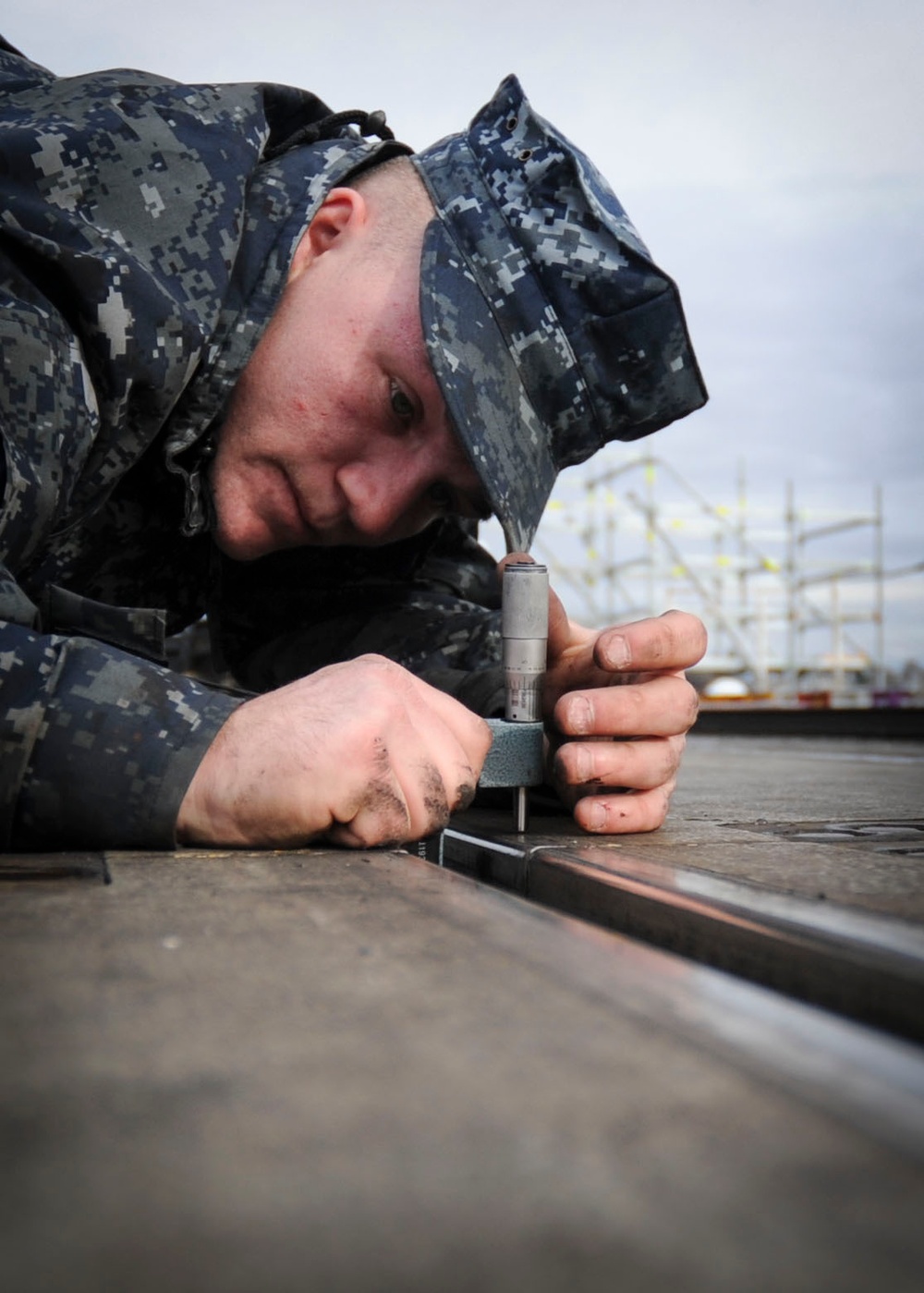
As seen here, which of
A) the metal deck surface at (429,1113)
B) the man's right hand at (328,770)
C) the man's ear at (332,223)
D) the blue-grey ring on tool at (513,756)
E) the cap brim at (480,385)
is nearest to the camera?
the metal deck surface at (429,1113)

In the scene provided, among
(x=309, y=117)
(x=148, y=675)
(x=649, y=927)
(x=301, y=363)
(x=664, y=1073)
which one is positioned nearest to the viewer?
(x=664, y=1073)

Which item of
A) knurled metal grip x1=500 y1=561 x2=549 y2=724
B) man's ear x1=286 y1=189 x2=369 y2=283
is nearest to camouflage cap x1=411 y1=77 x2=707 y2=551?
man's ear x1=286 y1=189 x2=369 y2=283

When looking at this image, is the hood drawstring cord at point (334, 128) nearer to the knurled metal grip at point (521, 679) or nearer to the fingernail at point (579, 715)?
the knurled metal grip at point (521, 679)

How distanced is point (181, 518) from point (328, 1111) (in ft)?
4.54

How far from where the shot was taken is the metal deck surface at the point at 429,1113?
23cm

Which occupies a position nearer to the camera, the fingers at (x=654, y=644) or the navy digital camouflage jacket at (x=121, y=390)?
the navy digital camouflage jacket at (x=121, y=390)

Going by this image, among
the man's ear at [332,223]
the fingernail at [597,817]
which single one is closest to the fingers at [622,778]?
the fingernail at [597,817]

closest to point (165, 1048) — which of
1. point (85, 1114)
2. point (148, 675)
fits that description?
point (85, 1114)

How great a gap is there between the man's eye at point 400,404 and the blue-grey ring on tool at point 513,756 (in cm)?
55

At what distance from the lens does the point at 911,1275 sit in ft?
0.74

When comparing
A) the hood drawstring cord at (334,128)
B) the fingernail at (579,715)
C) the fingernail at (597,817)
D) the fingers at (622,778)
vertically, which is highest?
the hood drawstring cord at (334,128)

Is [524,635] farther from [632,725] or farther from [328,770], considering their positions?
[328,770]

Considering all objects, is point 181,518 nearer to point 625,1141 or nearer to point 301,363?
point 301,363

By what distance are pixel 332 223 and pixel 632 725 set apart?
2.91 feet
